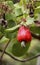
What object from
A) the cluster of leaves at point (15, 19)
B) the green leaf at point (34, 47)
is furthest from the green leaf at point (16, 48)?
the green leaf at point (34, 47)

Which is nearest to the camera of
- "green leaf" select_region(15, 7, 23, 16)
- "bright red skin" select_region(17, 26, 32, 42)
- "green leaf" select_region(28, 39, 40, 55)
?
"bright red skin" select_region(17, 26, 32, 42)

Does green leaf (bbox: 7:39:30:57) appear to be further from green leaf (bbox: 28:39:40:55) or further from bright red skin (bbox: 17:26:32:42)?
green leaf (bbox: 28:39:40:55)

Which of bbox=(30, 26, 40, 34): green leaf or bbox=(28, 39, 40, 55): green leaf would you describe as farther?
bbox=(28, 39, 40, 55): green leaf

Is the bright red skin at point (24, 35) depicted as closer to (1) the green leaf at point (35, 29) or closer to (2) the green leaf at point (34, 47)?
(1) the green leaf at point (35, 29)

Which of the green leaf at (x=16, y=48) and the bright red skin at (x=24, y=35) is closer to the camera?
the bright red skin at (x=24, y=35)

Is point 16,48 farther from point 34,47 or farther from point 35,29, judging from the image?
point 34,47

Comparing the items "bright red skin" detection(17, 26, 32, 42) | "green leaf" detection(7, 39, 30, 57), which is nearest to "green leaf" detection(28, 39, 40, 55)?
"green leaf" detection(7, 39, 30, 57)

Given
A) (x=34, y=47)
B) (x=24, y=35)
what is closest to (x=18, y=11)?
(x=24, y=35)

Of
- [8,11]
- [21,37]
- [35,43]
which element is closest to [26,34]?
[21,37]
